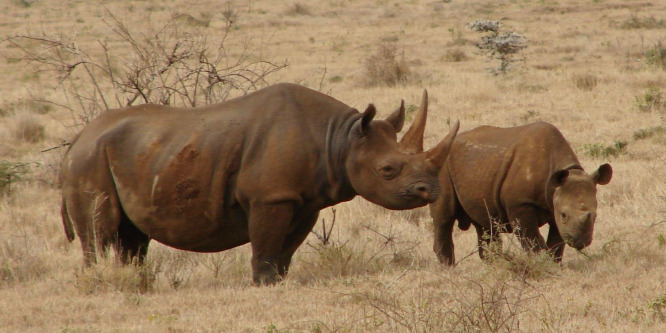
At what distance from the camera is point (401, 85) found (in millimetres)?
19531

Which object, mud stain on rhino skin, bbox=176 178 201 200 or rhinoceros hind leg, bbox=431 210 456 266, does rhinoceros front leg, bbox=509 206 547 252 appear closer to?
rhinoceros hind leg, bbox=431 210 456 266

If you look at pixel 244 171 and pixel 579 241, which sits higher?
pixel 244 171

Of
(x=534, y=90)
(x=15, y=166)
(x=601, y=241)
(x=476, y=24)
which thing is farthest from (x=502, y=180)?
(x=476, y=24)

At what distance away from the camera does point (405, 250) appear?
8.20 m

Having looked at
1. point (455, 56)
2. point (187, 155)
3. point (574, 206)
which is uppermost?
point (187, 155)

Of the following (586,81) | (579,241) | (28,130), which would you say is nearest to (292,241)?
(579,241)

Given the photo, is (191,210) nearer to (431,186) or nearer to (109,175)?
(109,175)

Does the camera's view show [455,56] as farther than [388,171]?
Yes

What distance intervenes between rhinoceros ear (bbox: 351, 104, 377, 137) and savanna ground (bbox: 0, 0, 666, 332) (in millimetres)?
1054

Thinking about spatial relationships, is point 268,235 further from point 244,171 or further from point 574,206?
point 574,206

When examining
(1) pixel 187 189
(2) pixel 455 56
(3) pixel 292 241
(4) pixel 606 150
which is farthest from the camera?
(2) pixel 455 56

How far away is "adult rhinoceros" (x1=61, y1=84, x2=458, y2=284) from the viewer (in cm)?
675

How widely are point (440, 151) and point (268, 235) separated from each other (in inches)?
54.8

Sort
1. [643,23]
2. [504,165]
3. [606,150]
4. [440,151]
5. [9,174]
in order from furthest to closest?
1. [643,23]
2. [606,150]
3. [9,174]
4. [504,165]
5. [440,151]
